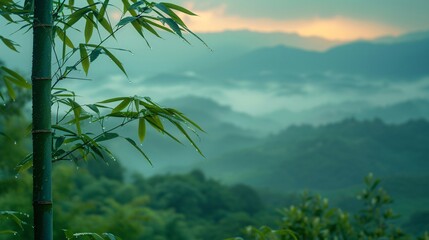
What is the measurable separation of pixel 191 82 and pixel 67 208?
9748cm

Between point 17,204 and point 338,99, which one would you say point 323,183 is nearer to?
point 17,204

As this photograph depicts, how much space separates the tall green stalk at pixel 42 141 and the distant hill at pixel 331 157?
214 feet

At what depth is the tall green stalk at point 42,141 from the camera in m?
1.41

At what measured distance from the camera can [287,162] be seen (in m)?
74.9

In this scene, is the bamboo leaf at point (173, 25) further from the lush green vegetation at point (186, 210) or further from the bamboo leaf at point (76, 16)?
the lush green vegetation at point (186, 210)

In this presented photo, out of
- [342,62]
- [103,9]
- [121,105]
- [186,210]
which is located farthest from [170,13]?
[342,62]

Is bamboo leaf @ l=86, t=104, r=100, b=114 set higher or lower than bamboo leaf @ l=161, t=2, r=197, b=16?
lower

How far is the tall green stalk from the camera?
1408mm

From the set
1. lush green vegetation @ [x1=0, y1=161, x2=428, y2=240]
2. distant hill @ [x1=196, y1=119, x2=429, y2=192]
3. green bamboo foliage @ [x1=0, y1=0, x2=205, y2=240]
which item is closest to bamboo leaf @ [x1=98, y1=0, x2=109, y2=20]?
green bamboo foliage @ [x1=0, y1=0, x2=205, y2=240]

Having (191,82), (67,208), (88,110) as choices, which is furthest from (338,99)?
(88,110)

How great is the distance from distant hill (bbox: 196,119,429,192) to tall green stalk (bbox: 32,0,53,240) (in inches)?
2573

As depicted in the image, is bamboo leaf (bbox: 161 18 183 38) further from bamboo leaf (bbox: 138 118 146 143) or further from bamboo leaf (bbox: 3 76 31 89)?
bamboo leaf (bbox: 3 76 31 89)

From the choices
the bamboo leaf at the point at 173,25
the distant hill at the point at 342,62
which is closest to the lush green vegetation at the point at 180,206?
the bamboo leaf at the point at 173,25

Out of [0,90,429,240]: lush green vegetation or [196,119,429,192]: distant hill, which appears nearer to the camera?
[0,90,429,240]: lush green vegetation
